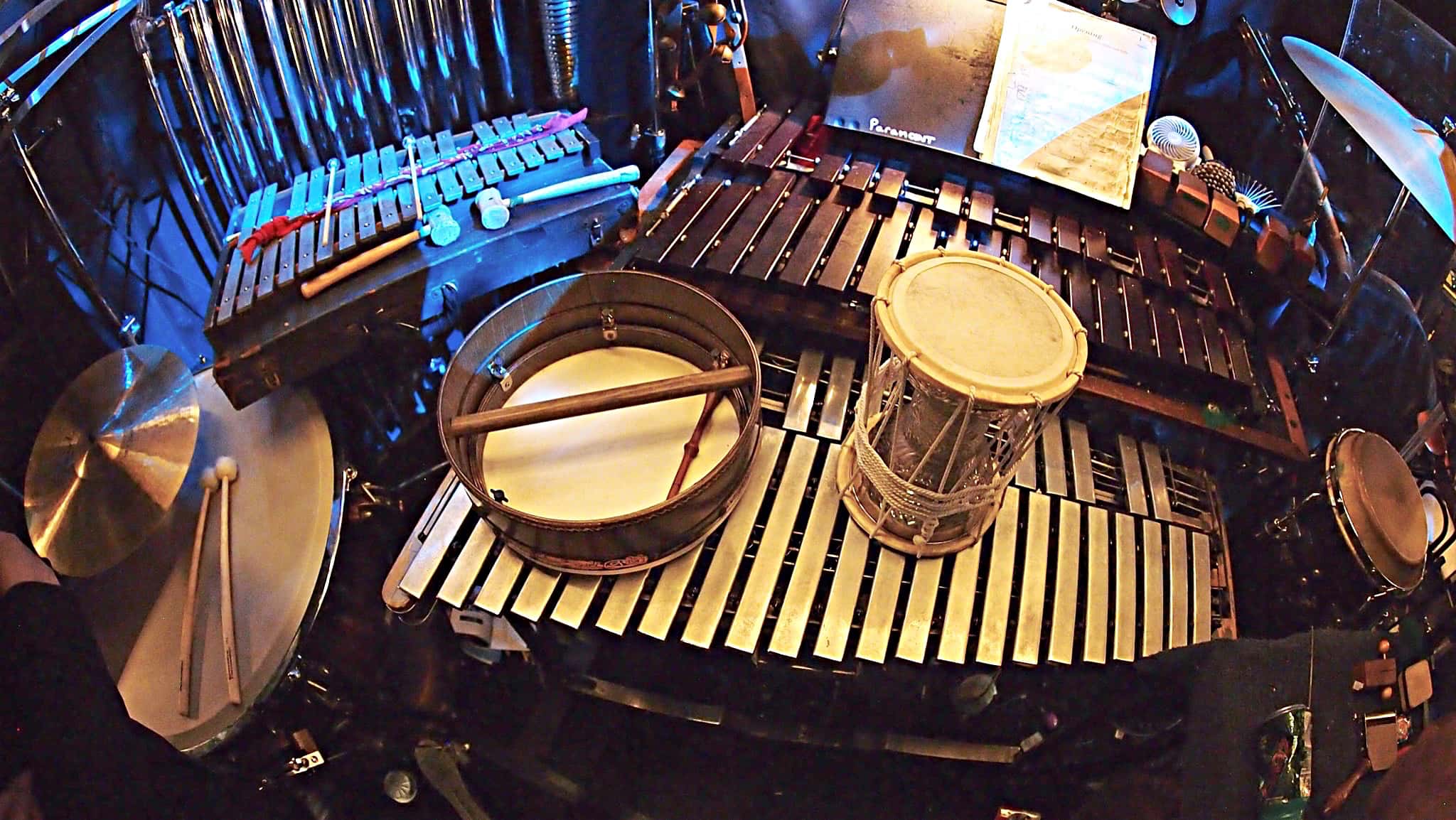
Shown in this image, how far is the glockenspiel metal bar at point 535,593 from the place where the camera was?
1.73 meters

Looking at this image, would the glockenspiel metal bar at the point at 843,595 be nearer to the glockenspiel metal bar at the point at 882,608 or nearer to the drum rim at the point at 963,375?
the glockenspiel metal bar at the point at 882,608

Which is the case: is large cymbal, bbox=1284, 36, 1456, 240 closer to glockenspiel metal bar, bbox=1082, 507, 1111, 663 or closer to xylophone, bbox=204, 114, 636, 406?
glockenspiel metal bar, bbox=1082, 507, 1111, 663

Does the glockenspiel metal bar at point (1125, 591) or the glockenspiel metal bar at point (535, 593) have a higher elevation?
the glockenspiel metal bar at point (535, 593)

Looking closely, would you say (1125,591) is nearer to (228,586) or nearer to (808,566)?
(808,566)

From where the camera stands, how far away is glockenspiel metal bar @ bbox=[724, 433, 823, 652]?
1.73 meters

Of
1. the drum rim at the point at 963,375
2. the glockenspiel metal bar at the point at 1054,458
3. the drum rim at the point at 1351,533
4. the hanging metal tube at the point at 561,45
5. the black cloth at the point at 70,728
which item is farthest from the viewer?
the hanging metal tube at the point at 561,45

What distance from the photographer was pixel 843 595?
5.82 feet

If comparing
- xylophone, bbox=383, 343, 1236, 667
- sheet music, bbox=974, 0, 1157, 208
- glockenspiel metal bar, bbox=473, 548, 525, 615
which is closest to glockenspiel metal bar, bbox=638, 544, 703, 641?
xylophone, bbox=383, 343, 1236, 667

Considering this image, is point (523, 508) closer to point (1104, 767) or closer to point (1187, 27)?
point (1104, 767)

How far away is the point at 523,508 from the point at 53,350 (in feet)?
3.26

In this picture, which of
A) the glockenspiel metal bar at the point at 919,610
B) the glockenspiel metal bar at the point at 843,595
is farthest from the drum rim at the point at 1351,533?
the glockenspiel metal bar at the point at 843,595

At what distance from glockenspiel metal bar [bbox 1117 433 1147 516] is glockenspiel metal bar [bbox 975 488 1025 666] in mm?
294

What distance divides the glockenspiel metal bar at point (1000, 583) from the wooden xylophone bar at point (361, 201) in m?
1.60

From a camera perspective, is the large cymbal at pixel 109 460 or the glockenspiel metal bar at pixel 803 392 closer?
the large cymbal at pixel 109 460
